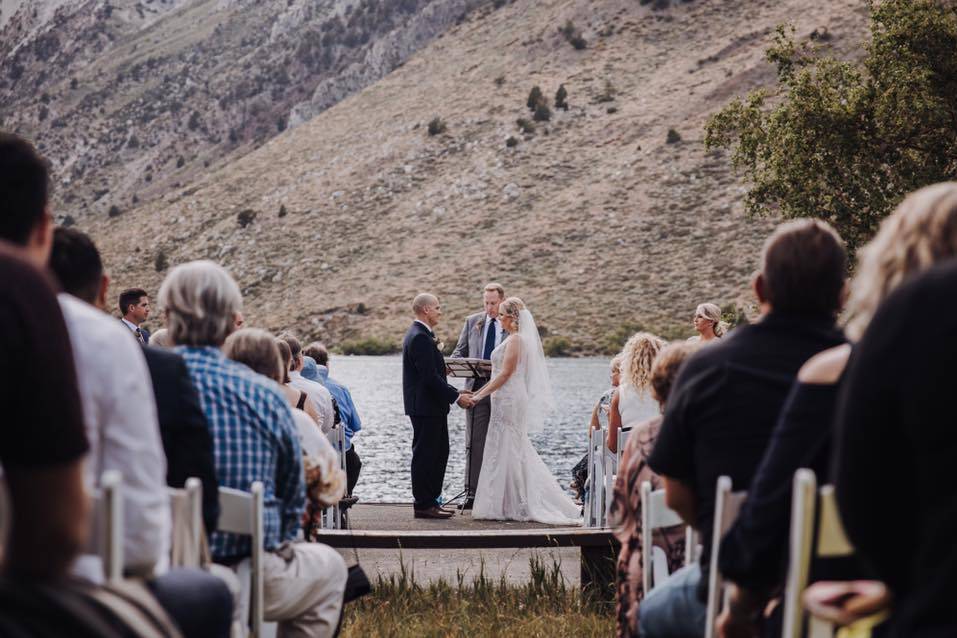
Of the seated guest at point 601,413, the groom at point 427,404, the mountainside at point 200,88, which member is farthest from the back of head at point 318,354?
the mountainside at point 200,88

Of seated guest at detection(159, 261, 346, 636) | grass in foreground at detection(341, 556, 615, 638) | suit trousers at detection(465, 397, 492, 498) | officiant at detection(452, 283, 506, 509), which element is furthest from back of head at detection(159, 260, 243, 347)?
suit trousers at detection(465, 397, 492, 498)

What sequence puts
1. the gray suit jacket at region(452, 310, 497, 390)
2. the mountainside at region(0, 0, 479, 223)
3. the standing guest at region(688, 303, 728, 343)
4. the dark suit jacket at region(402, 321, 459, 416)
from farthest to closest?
the mountainside at region(0, 0, 479, 223), the gray suit jacket at region(452, 310, 497, 390), the dark suit jacket at region(402, 321, 459, 416), the standing guest at region(688, 303, 728, 343)

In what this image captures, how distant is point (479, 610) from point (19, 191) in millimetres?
4582

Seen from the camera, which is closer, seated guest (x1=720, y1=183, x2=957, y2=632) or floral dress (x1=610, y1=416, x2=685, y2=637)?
seated guest (x1=720, y1=183, x2=957, y2=632)

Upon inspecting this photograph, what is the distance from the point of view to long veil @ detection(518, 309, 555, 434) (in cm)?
1059

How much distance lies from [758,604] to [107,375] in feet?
5.49

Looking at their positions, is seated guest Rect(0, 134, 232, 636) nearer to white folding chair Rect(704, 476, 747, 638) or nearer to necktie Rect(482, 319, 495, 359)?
white folding chair Rect(704, 476, 747, 638)

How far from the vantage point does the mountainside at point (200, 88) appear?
136375 millimetres

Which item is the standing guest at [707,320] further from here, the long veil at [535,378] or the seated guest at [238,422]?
the seated guest at [238,422]

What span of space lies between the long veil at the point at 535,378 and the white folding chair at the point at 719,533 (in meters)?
7.10

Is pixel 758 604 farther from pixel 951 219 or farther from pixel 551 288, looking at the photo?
pixel 551 288

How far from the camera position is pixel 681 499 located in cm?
367

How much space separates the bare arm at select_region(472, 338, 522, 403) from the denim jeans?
6749 mm

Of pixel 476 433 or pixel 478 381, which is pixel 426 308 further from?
pixel 476 433
